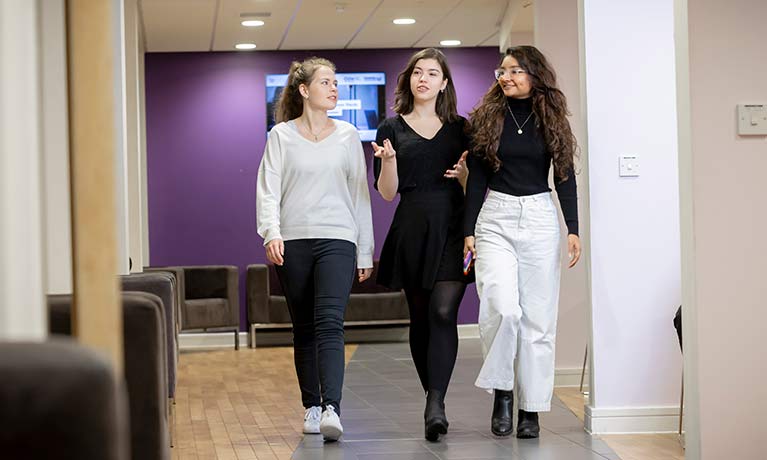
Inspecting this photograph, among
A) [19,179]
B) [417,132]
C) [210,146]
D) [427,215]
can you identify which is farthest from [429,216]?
[210,146]

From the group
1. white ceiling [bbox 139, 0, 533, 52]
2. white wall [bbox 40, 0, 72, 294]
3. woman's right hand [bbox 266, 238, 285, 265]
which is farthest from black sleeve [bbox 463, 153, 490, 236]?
white ceiling [bbox 139, 0, 533, 52]

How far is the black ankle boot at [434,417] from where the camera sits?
180 inches

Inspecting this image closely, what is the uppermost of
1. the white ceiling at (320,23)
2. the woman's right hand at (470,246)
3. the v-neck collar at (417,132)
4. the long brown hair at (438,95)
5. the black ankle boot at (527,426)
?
the white ceiling at (320,23)

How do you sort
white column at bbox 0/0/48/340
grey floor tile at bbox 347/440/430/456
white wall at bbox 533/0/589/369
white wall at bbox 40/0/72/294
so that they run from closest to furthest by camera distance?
1. white column at bbox 0/0/48/340
2. white wall at bbox 40/0/72/294
3. grey floor tile at bbox 347/440/430/456
4. white wall at bbox 533/0/589/369

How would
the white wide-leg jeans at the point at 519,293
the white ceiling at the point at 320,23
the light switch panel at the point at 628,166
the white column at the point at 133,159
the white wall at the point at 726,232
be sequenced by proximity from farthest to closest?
the white ceiling at the point at 320,23
the white column at the point at 133,159
the light switch panel at the point at 628,166
the white wide-leg jeans at the point at 519,293
the white wall at the point at 726,232

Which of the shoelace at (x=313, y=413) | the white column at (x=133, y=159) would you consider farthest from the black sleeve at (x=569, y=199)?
the white column at (x=133, y=159)

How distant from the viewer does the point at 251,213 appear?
11.0 meters

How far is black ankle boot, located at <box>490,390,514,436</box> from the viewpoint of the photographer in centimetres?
461

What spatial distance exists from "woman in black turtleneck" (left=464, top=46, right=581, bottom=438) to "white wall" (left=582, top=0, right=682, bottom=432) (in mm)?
223

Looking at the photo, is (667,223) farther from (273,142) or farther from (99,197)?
(99,197)

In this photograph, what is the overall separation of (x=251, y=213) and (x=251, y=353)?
162 centimetres

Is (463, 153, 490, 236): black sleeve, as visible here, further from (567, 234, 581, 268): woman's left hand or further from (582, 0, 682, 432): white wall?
(582, 0, 682, 432): white wall

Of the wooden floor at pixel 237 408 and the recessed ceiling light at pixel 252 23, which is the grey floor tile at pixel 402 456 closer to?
the wooden floor at pixel 237 408

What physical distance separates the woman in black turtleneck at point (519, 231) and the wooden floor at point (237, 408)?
0.92 meters
